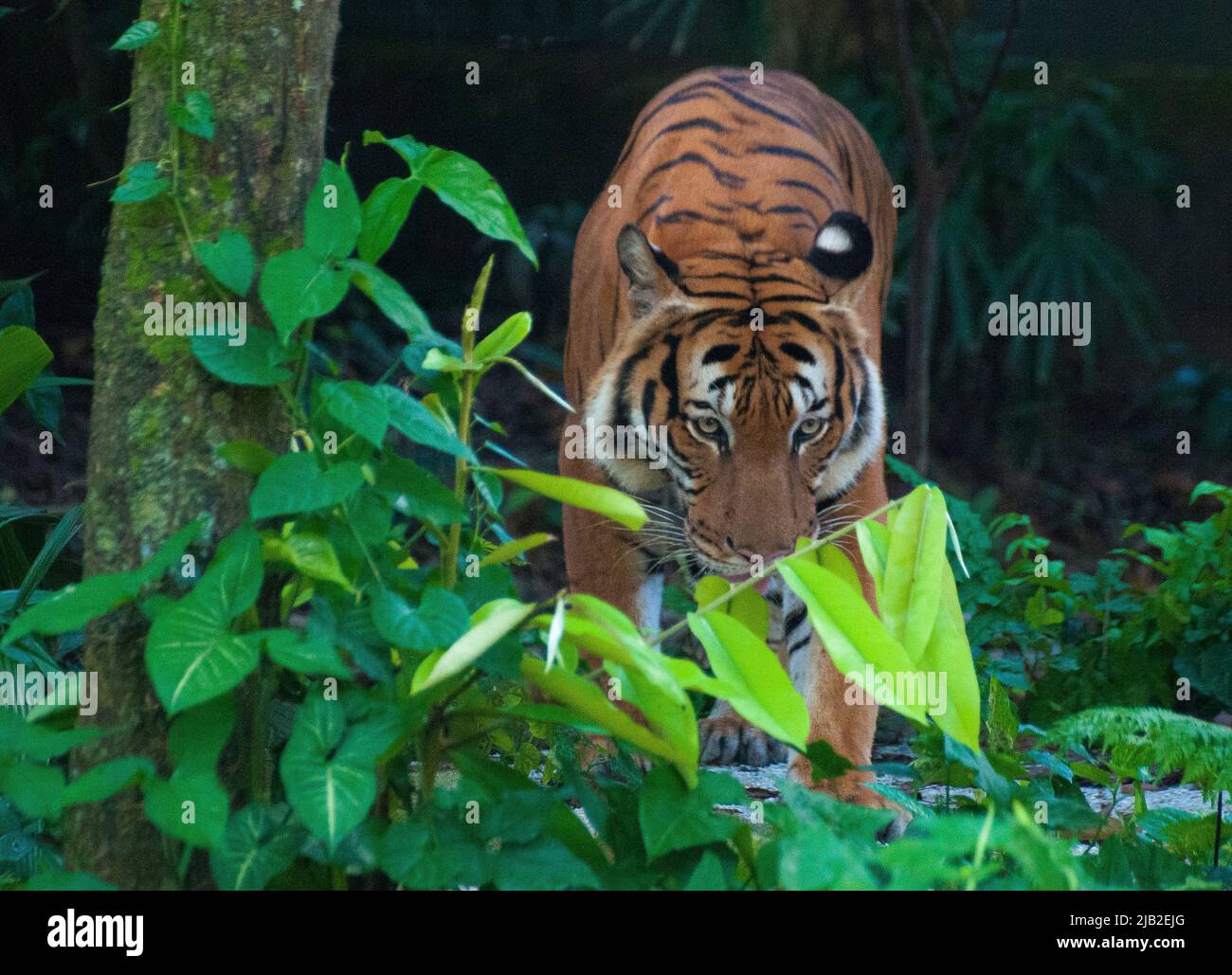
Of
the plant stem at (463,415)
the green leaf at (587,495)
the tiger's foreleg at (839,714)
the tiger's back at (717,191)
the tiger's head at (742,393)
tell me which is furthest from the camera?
the tiger's back at (717,191)

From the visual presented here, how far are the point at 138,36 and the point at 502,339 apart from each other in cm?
56

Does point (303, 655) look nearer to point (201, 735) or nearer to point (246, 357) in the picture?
point (201, 735)

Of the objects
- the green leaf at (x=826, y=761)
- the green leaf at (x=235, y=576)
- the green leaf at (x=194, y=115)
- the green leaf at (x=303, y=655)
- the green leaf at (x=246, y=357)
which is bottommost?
the green leaf at (x=826, y=761)

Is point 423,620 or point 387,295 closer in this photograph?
point 423,620

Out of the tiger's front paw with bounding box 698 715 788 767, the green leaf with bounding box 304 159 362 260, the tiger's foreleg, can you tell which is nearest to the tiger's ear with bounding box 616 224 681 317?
the tiger's foreleg

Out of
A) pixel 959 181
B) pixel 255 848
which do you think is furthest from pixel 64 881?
pixel 959 181

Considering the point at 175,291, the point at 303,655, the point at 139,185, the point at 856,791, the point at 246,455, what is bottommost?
the point at 856,791

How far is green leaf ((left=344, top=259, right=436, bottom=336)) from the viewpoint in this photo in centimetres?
167

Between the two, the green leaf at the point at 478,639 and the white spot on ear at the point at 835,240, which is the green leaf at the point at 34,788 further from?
the white spot on ear at the point at 835,240

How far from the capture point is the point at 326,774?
4.96ft

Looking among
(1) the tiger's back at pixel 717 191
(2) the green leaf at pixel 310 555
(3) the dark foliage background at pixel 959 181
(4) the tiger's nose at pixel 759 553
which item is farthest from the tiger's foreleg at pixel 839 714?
(3) the dark foliage background at pixel 959 181

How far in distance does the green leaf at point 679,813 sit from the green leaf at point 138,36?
1049 millimetres

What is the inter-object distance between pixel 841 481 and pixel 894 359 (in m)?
3.49

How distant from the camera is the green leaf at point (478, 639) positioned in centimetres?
149
